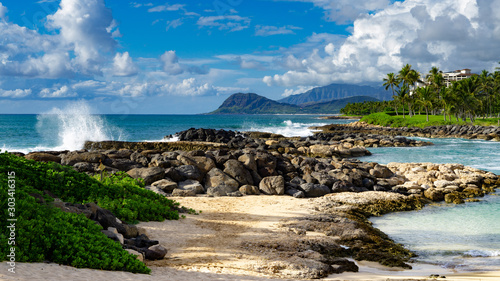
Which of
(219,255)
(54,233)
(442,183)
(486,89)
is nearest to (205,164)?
(219,255)

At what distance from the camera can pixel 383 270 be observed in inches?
368

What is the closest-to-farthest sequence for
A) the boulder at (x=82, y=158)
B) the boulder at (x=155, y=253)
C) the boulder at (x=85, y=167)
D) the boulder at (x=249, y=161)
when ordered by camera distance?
the boulder at (x=155, y=253), the boulder at (x=85, y=167), the boulder at (x=249, y=161), the boulder at (x=82, y=158)

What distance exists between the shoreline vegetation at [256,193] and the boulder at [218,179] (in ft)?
0.18

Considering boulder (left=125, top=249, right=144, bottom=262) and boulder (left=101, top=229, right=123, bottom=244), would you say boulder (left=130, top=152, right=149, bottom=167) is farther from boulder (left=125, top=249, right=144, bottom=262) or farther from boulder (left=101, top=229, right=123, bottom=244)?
boulder (left=125, top=249, right=144, bottom=262)

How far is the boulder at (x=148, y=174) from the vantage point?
17.9 meters

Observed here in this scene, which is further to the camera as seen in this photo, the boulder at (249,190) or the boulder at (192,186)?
the boulder at (249,190)

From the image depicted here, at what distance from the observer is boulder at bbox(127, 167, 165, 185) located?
17.9 m

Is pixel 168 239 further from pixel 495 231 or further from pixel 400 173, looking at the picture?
pixel 400 173

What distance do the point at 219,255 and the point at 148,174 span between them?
A: 9.42m

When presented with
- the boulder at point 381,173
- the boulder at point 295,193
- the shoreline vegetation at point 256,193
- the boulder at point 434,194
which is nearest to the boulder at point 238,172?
the shoreline vegetation at point 256,193

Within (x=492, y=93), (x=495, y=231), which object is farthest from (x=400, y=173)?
(x=492, y=93)

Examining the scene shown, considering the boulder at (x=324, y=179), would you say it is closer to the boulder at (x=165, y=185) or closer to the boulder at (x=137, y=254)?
the boulder at (x=165, y=185)

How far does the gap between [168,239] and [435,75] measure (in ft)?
304

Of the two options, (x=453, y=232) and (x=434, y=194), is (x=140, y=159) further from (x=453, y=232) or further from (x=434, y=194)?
(x=453, y=232)
